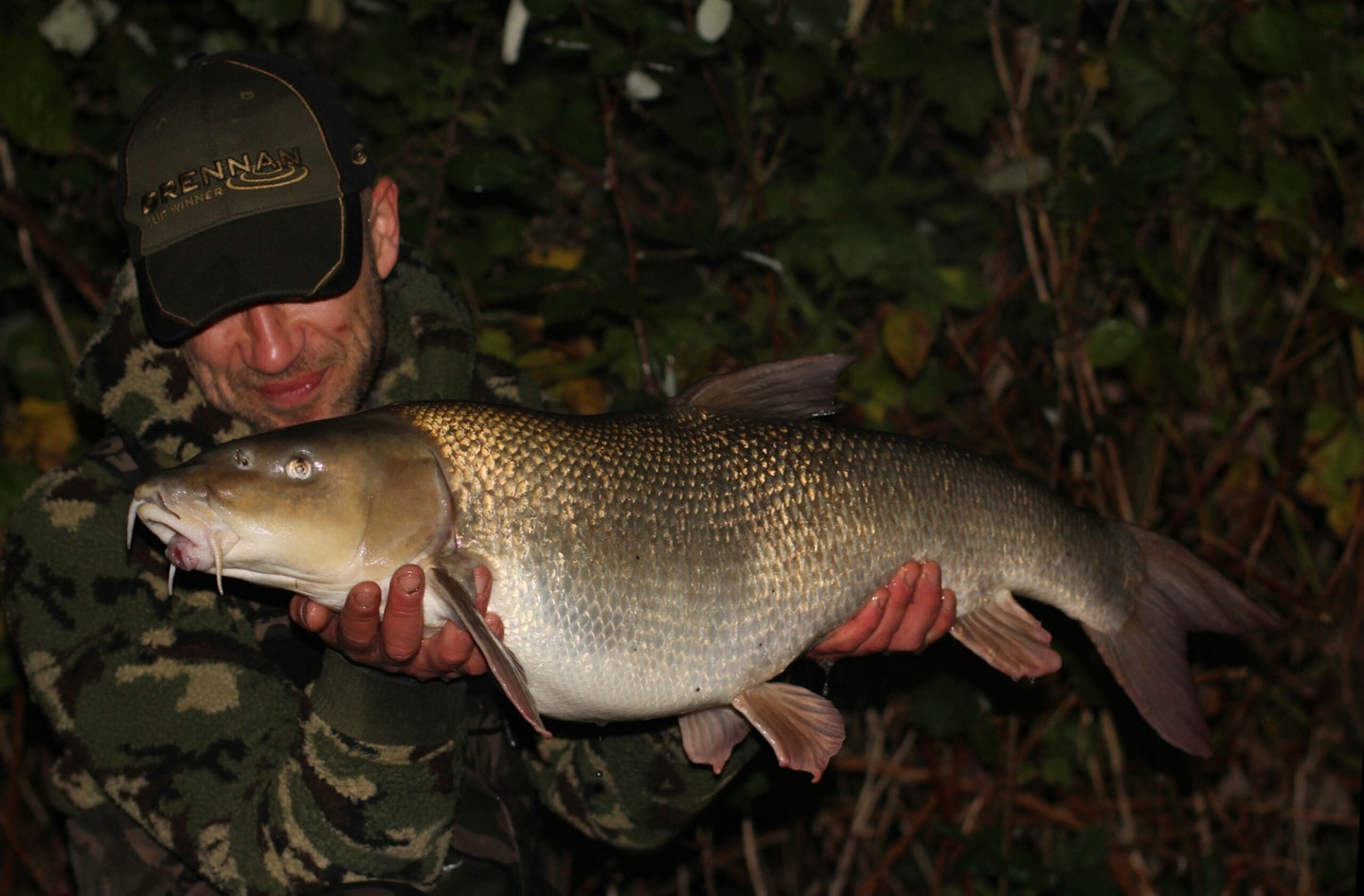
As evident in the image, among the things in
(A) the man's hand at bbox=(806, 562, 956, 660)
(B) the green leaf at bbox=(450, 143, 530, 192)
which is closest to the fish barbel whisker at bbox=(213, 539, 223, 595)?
(A) the man's hand at bbox=(806, 562, 956, 660)

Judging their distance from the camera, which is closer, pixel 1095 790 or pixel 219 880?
pixel 219 880

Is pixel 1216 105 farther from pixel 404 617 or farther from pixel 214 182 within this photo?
pixel 404 617

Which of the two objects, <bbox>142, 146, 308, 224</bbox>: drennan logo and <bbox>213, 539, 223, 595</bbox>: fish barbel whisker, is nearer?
<bbox>213, 539, 223, 595</bbox>: fish barbel whisker

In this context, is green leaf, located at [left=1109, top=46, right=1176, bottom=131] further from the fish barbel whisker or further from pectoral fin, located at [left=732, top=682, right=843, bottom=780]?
the fish barbel whisker

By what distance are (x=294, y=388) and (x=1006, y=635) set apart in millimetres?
1299

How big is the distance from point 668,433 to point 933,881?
86.0 inches

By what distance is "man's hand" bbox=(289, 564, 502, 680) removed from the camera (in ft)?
5.45

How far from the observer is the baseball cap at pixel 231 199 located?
6.81 feet

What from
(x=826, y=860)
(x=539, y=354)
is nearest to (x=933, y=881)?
(x=826, y=860)

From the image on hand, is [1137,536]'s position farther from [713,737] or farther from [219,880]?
[219,880]

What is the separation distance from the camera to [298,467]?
165 cm

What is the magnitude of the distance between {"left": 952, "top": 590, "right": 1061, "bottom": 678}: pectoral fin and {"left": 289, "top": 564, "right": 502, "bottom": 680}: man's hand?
2.78 ft

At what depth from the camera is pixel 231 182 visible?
212cm

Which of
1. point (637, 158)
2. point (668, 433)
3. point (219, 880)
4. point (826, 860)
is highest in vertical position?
point (668, 433)
